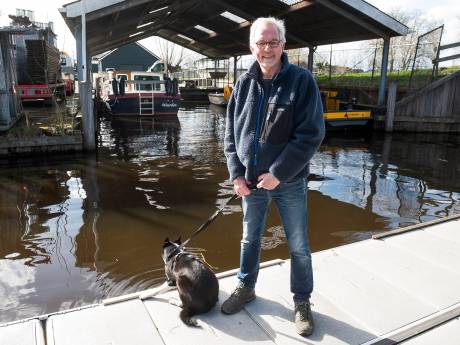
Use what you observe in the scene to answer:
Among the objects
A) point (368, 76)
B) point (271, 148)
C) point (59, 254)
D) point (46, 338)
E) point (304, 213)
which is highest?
point (368, 76)

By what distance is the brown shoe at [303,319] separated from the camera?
2379mm

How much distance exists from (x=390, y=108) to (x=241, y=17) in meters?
6.78

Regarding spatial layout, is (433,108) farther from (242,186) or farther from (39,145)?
(242,186)

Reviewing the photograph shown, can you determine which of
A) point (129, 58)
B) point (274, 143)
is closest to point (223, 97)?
point (129, 58)

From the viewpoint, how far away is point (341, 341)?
233 cm

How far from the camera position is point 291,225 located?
245 cm

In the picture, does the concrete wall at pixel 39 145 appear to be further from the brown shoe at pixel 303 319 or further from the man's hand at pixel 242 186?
the brown shoe at pixel 303 319

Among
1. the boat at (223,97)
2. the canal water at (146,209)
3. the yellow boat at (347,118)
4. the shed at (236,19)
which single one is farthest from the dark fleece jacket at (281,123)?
the boat at (223,97)

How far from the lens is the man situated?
221 cm

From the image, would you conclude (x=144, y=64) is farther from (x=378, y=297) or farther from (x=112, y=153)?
(x=378, y=297)

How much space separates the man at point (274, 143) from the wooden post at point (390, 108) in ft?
→ 40.5

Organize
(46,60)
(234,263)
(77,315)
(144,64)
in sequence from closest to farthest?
1. (77,315)
2. (234,263)
3. (46,60)
4. (144,64)

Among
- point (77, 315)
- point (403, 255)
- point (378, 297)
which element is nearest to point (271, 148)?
point (378, 297)

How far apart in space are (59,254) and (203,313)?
7.83 ft
